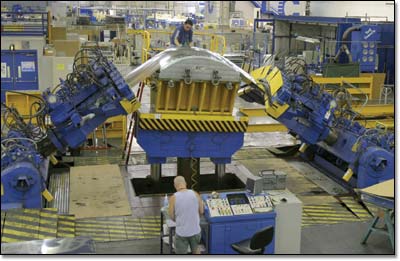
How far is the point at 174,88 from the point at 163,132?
664 millimetres

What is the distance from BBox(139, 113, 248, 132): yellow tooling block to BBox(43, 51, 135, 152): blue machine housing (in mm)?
385

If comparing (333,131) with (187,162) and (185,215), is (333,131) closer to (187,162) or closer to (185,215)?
(187,162)

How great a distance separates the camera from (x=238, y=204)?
5934mm

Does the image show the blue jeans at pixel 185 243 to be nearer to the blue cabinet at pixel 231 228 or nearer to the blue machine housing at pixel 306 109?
the blue cabinet at pixel 231 228

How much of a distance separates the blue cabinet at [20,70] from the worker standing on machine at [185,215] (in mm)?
6046

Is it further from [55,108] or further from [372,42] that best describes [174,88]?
[372,42]

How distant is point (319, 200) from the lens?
799 cm

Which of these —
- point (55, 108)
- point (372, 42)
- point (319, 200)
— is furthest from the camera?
point (372, 42)

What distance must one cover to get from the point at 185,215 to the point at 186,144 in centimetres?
265

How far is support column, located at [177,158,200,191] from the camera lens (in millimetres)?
8414

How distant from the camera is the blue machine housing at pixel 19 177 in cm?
661

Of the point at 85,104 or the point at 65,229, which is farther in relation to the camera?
the point at 85,104

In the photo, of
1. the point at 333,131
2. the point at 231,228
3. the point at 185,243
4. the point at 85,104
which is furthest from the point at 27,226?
the point at 333,131

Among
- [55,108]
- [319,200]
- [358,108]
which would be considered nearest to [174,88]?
[55,108]
